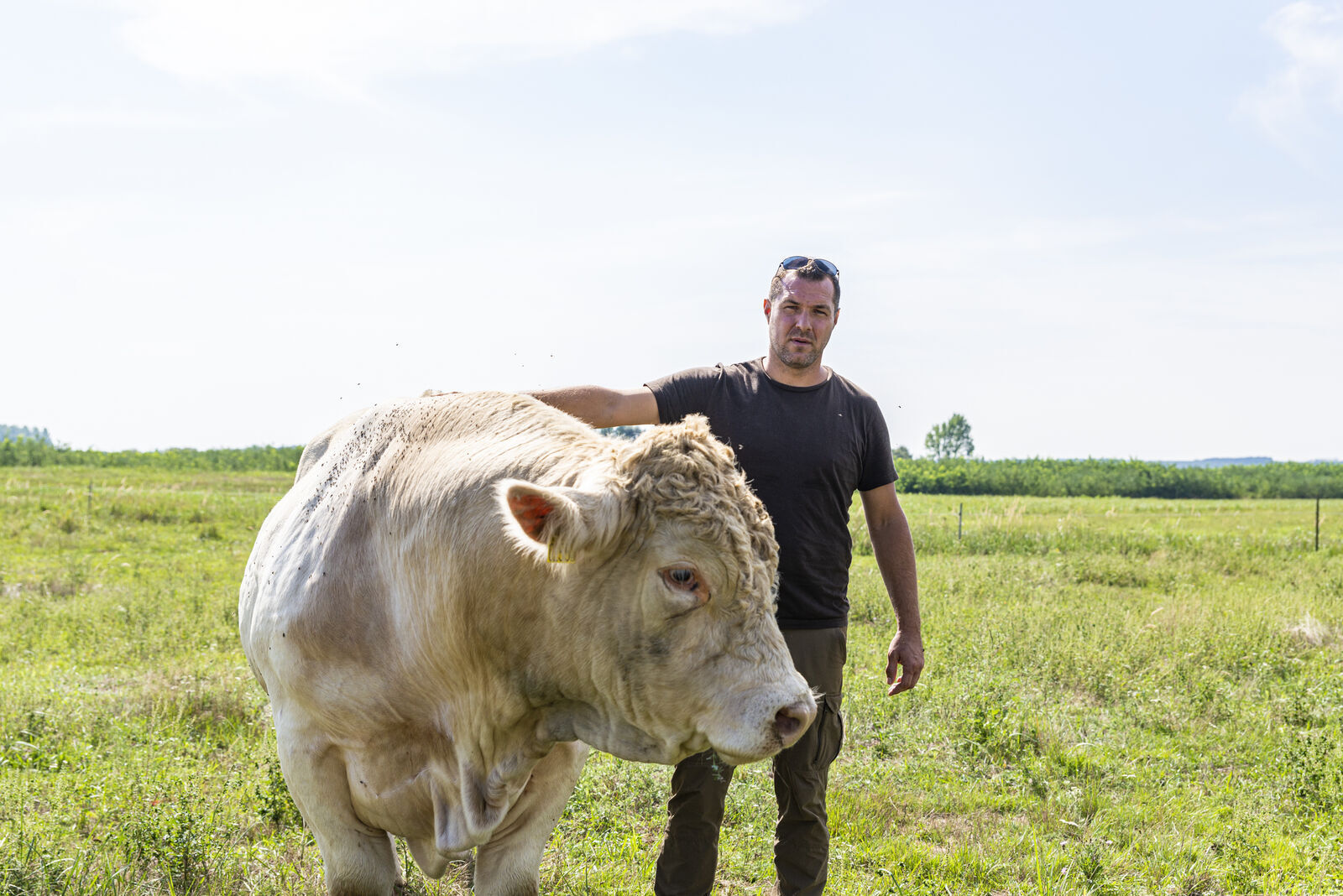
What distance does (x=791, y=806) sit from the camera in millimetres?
4293

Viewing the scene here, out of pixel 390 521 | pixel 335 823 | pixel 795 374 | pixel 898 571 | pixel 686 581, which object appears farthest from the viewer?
pixel 898 571

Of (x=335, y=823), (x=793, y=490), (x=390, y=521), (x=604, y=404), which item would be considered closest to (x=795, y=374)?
(x=793, y=490)

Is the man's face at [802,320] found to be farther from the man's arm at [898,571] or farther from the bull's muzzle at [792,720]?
the bull's muzzle at [792,720]

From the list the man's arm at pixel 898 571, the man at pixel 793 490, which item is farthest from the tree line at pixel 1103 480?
the man at pixel 793 490

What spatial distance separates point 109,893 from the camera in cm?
418

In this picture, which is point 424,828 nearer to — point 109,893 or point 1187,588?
point 109,893

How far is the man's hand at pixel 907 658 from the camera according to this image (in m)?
4.47

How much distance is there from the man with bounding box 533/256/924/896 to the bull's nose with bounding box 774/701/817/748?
1594 mm

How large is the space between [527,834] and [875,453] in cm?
223

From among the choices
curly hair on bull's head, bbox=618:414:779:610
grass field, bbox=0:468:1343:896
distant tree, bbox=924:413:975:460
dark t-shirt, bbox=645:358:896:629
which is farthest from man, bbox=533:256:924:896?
distant tree, bbox=924:413:975:460

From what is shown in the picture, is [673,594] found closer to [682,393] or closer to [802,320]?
[682,393]

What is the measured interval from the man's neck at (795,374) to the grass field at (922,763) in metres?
2.50

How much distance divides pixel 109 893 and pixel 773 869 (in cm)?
309

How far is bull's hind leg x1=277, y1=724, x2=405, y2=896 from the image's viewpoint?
3436mm
